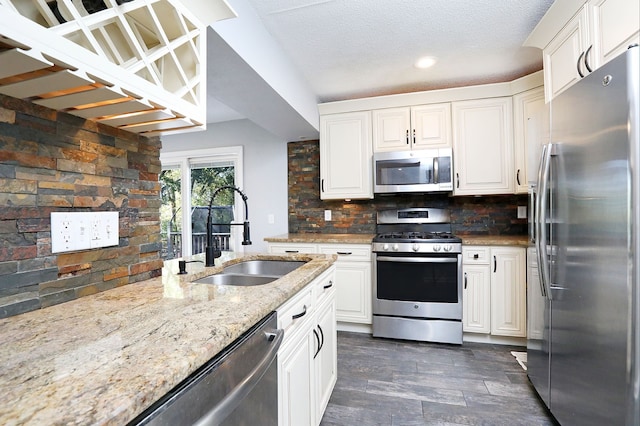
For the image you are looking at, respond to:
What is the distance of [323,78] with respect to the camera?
277 cm

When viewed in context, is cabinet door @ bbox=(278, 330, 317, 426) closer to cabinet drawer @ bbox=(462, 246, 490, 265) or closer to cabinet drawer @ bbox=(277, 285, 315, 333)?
cabinet drawer @ bbox=(277, 285, 315, 333)

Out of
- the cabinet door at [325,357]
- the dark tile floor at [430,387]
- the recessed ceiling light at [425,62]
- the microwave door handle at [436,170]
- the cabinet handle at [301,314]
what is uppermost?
the recessed ceiling light at [425,62]

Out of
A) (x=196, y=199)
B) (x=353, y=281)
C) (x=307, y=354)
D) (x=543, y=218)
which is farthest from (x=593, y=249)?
(x=196, y=199)

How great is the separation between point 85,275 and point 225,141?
123 inches

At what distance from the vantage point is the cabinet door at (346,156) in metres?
3.08

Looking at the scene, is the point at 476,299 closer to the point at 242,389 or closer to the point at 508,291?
the point at 508,291

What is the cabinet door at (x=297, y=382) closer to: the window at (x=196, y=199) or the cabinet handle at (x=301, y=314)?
the cabinet handle at (x=301, y=314)

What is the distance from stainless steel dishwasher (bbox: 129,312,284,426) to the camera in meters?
0.56

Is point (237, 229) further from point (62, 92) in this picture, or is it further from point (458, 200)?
point (62, 92)

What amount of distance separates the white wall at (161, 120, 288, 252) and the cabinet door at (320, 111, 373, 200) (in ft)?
2.20

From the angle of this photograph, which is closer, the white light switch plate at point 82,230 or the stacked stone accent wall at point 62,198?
the stacked stone accent wall at point 62,198

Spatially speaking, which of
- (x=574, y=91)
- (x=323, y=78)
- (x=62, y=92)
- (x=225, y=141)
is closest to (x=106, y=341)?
(x=62, y=92)

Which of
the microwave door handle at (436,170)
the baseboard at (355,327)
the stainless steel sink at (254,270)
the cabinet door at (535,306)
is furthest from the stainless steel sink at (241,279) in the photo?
the microwave door handle at (436,170)

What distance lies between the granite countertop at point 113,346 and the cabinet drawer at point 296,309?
0.24 feet
